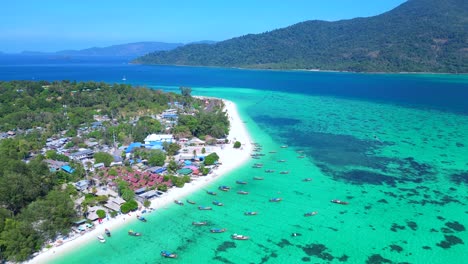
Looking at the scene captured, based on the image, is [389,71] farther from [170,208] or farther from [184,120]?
[170,208]

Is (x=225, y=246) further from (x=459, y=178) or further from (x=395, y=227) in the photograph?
(x=459, y=178)

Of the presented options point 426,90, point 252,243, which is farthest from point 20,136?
point 426,90

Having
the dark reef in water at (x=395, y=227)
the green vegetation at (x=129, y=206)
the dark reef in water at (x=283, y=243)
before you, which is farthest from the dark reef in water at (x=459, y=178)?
the green vegetation at (x=129, y=206)

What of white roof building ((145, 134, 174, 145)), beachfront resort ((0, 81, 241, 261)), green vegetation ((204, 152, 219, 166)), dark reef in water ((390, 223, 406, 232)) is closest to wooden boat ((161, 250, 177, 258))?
beachfront resort ((0, 81, 241, 261))

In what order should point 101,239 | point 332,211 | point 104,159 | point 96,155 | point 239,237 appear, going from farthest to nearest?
point 96,155 → point 104,159 → point 332,211 → point 239,237 → point 101,239

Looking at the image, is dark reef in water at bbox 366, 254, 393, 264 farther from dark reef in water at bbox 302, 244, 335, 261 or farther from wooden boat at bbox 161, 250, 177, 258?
wooden boat at bbox 161, 250, 177, 258

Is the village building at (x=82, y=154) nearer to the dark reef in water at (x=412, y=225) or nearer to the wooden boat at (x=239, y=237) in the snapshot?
the wooden boat at (x=239, y=237)

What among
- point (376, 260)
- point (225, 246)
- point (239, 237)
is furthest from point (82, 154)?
point (376, 260)
